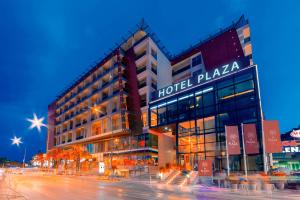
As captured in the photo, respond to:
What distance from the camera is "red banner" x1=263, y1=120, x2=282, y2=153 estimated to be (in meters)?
24.7

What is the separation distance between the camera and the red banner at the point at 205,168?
27.4 meters

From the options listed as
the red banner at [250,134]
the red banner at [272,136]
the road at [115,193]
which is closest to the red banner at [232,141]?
the red banner at [250,134]

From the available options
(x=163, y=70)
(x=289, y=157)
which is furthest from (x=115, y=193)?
(x=289, y=157)

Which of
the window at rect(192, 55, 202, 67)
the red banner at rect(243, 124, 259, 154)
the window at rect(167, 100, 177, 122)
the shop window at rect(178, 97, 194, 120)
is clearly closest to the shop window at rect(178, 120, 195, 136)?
the shop window at rect(178, 97, 194, 120)

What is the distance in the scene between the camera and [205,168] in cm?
2761

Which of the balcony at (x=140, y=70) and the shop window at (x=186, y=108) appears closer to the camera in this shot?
the shop window at (x=186, y=108)

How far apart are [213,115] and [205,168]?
10.1 metres

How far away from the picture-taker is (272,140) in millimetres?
24750

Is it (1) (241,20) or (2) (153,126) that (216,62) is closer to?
(1) (241,20)

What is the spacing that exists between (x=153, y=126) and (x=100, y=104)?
25.7 meters

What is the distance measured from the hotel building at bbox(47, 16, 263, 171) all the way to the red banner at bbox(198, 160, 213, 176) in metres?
6.52

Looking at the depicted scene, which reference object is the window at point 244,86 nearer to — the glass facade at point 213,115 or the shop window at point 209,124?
the glass facade at point 213,115

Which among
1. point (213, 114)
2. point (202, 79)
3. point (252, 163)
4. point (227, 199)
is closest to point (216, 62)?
point (202, 79)

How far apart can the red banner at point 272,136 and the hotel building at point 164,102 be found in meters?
5.15
